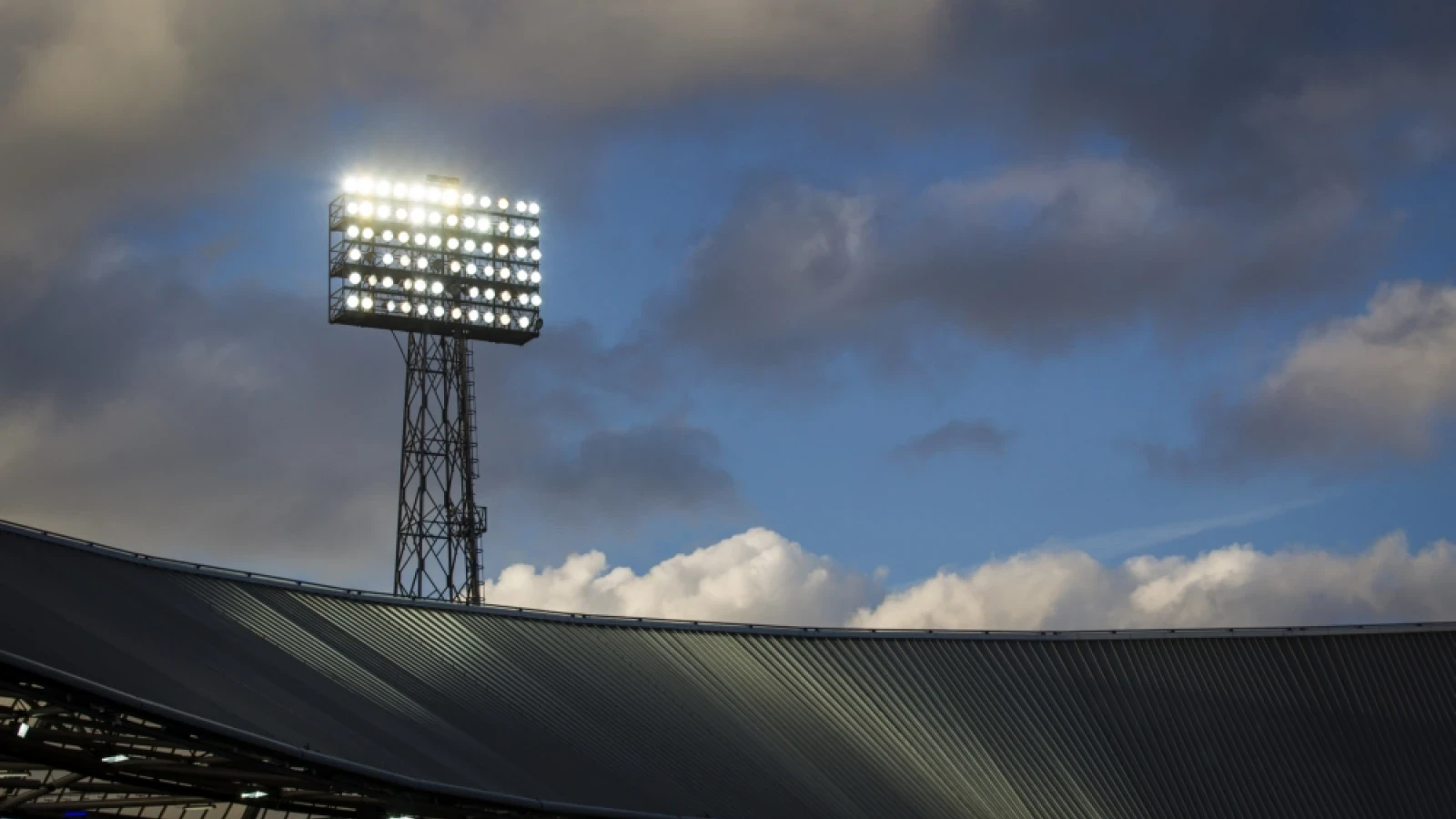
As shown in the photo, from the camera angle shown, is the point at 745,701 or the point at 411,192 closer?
the point at 745,701

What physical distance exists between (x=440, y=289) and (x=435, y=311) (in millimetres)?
832

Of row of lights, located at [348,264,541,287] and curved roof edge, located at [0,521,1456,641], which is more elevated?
row of lights, located at [348,264,541,287]

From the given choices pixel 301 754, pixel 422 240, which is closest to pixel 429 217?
pixel 422 240

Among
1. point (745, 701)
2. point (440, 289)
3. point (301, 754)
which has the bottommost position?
point (301, 754)

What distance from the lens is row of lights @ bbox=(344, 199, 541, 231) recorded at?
67.9 m

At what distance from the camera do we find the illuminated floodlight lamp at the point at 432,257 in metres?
68.0

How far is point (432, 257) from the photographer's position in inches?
2744

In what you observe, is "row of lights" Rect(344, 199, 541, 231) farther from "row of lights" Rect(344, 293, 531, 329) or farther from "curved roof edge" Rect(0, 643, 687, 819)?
"curved roof edge" Rect(0, 643, 687, 819)

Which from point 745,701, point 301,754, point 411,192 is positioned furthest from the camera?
point 411,192

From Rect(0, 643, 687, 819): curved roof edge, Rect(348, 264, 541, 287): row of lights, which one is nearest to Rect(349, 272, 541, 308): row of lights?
Rect(348, 264, 541, 287): row of lights

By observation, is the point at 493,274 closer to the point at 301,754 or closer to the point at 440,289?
the point at 440,289

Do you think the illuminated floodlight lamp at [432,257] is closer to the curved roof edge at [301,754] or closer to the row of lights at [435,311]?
the row of lights at [435,311]

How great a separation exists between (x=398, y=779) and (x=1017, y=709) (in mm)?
26873

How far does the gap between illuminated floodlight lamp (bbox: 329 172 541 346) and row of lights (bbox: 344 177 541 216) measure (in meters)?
0.03
